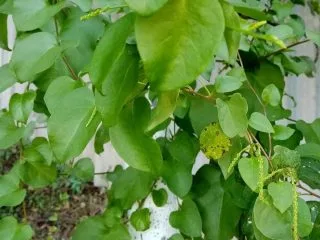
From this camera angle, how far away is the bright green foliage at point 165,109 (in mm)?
525

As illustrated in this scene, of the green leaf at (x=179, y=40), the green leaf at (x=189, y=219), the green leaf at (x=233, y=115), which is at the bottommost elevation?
the green leaf at (x=189, y=219)

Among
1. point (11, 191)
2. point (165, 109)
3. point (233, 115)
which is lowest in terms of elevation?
point (11, 191)

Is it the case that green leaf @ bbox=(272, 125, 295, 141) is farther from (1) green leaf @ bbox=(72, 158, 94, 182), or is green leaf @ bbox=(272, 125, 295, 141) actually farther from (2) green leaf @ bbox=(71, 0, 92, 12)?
(1) green leaf @ bbox=(72, 158, 94, 182)

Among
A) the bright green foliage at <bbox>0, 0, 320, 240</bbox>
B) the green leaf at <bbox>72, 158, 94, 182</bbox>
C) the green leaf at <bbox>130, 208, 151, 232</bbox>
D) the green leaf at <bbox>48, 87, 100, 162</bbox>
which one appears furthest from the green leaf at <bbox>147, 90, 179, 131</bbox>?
the green leaf at <bbox>72, 158, 94, 182</bbox>

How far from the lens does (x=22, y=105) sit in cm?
98

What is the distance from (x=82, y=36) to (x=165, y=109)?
324 mm

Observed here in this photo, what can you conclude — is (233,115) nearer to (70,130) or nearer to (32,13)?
(70,130)

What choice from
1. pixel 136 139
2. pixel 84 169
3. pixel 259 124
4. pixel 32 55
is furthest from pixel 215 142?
pixel 84 169

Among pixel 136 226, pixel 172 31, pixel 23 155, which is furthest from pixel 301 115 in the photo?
pixel 172 31

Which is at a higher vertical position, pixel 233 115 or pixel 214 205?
pixel 233 115

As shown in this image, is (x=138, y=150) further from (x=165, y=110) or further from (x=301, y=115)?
(x=301, y=115)

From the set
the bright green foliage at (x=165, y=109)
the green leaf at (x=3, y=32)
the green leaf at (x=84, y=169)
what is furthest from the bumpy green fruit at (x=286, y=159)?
the green leaf at (x=84, y=169)

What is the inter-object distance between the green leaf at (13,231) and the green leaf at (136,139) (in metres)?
0.37

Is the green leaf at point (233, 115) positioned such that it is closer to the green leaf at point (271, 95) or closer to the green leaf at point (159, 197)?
the green leaf at point (271, 95)
